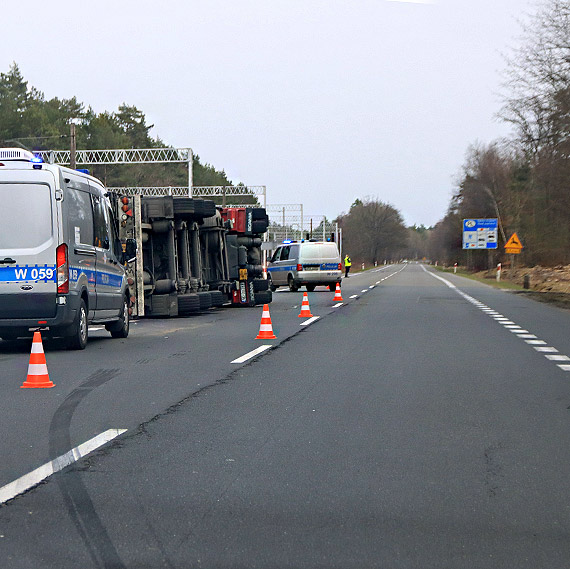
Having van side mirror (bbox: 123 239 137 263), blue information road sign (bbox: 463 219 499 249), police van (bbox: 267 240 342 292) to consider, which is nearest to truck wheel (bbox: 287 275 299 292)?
police van (bbox: 267 240 342 292)

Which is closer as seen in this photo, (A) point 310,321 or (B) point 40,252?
(B) point 40,252

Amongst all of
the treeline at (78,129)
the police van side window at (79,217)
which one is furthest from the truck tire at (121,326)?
the treeline at (78,129)

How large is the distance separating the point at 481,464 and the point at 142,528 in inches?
97.8

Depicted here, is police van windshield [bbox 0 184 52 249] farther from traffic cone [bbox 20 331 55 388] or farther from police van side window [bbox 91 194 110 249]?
traffic cone [bbox 20 331 55 388]

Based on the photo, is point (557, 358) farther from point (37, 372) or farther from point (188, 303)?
point (188, 303)

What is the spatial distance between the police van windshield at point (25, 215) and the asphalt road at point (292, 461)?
1552mm

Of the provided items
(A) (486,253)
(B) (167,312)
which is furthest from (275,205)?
(B) (167,312)

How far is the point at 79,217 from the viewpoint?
565 inches

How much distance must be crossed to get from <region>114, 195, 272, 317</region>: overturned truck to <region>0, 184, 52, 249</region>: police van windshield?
14.3 ft

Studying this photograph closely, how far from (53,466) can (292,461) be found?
4.91 ft

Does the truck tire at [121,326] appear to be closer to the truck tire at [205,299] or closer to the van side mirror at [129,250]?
the van side mirror at [129,250]

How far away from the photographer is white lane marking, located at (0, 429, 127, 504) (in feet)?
18.4

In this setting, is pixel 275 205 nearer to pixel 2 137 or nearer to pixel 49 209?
pixel 2 137

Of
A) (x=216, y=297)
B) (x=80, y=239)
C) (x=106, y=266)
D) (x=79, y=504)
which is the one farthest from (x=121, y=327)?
(x=79, y=504)
